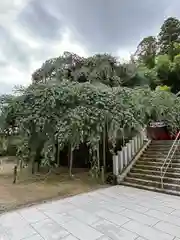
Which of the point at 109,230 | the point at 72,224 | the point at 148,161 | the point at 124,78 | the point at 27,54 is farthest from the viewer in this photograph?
the point at 124,78

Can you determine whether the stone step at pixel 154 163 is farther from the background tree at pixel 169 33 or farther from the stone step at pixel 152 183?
the background tree at pixel 169 33

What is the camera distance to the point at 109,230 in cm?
300

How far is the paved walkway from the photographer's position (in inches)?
113

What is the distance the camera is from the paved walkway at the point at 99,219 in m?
2.87

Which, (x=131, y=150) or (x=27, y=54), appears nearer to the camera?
(x=131, y=150)

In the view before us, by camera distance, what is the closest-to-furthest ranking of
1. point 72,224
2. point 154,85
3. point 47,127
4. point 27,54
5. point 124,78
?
1. point 72,224
2. point 47,127
3. point 27,54
4. point 124,78
5. point 154,85

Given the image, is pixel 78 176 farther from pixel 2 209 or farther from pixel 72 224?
pixel 72 224

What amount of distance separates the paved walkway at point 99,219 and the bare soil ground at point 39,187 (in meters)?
0.44

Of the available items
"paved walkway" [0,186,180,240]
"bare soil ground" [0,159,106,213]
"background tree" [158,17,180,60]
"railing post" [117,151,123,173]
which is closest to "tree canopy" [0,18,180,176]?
"railing post" [117,151,123,173]

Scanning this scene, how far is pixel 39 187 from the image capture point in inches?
219

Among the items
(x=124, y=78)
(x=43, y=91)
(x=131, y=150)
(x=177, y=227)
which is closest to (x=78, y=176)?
(x=131, y=150)

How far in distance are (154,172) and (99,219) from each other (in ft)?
9.60

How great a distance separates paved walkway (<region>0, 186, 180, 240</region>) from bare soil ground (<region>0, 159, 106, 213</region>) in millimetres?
439

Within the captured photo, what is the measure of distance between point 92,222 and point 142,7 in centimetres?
606
